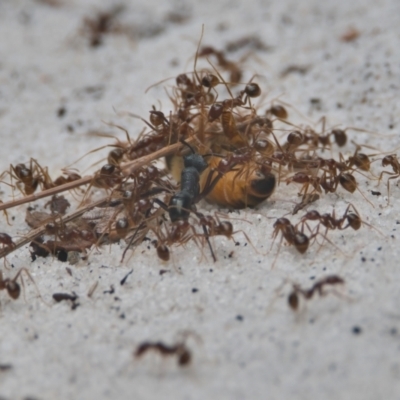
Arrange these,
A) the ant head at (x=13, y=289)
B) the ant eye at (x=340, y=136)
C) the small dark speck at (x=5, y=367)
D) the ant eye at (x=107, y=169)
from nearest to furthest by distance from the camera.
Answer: the small dark speck at (x=5, y=367), the ant head at (x=13, y=289), the ant eye at (x=107, y=169), the ant eye at (x=340, y=136)

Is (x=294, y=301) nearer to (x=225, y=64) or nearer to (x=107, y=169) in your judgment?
(x=107, y=169)

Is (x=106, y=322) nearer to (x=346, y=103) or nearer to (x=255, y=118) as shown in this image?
(x=255, y=118)

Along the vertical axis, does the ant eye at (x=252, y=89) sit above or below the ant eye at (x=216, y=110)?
above

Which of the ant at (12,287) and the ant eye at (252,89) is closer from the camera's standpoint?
the ant at (12,287)

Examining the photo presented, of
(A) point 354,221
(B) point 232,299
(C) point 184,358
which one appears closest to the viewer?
(C) point 184,358

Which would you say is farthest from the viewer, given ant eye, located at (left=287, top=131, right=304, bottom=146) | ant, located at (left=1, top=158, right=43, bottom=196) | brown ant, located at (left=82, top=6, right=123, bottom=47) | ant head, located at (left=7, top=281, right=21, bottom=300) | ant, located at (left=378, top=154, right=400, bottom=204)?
brown ant, located at (left=82, top=6, right=123, bottom=47)

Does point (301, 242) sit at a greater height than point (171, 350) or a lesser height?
greater

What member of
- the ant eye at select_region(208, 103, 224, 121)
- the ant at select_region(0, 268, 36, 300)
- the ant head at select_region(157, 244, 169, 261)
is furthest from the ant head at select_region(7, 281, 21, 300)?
the ant eye at select_region(208, 103, 224, 121)

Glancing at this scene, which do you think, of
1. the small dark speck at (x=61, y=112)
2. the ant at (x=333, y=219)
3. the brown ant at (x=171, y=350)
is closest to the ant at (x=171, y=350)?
the brown ant at (x=171, y=350)

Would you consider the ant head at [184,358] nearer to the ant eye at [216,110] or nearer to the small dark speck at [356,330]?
the small dark speck at [356,330]

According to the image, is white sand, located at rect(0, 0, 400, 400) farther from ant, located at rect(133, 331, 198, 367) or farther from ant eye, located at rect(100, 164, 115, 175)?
ant eye, located at rect(100, 164, 115, 175)

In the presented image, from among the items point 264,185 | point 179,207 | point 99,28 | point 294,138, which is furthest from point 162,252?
point 99,28

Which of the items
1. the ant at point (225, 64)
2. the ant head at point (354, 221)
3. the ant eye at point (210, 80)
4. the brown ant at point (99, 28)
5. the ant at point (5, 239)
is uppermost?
the brown ant at point (99, 28)
